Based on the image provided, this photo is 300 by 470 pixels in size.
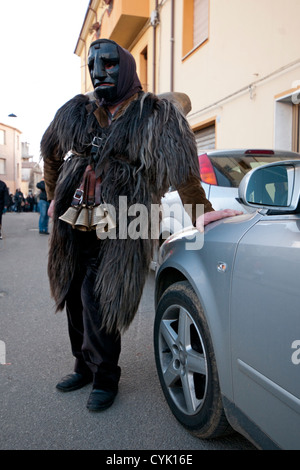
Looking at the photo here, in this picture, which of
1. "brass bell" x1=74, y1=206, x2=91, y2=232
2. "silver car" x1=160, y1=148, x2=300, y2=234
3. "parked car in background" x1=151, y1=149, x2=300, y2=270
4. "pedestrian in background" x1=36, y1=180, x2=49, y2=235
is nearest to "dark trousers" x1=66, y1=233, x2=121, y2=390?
"brass bell" x1=74, y1=206, x2=91, y2=232

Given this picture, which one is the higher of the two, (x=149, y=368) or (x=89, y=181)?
(x=89, y=181)

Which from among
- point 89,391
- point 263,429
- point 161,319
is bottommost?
point 89,391

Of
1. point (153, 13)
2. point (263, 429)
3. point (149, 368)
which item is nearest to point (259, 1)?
point (153, 13)

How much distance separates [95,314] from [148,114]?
1147 millimetres

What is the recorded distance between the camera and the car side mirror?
1.46 metres

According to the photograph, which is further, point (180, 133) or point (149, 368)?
point (149, 368)

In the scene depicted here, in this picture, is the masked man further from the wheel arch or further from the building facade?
the building facade

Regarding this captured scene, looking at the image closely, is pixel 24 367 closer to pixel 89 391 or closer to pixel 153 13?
pixel 89 391

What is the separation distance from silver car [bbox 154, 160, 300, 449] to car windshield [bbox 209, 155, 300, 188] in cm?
A: 148

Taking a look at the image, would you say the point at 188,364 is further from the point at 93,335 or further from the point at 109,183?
the point at 109,183

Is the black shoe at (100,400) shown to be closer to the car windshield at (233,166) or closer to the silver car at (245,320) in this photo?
the silver car at (245,320)

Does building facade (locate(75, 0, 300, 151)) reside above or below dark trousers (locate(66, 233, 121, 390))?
above

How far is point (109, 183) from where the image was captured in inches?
85.9

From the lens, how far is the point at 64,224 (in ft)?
7.86
